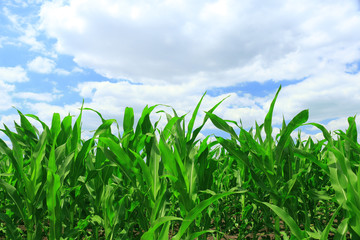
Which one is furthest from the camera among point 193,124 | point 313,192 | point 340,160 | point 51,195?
point 313,192

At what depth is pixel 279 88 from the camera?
1462 millimetres

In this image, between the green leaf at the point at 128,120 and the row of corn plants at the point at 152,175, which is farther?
the green leaf at the point at 128,120

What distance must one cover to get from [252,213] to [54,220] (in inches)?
58.5

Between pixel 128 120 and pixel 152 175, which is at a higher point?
pixel 128 120

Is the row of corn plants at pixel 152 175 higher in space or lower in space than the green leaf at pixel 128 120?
lower

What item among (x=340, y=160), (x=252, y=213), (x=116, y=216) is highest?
(x=340, y=160)

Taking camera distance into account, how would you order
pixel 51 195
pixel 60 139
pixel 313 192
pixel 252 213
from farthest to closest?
pixel 252 213, pixel 60 139, pixel 313 192, pixel 51 195

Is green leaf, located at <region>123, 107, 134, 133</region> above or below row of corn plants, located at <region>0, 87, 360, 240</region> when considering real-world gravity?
above

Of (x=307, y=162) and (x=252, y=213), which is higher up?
(x=307, y=162)

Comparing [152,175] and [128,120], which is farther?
[128,120]

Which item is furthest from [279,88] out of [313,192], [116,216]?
[116,216]

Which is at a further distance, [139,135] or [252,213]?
[252,213]

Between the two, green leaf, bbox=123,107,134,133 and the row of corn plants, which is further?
green leaf, bbox=123,107,134,133

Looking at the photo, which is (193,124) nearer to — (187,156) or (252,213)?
(187,156)
